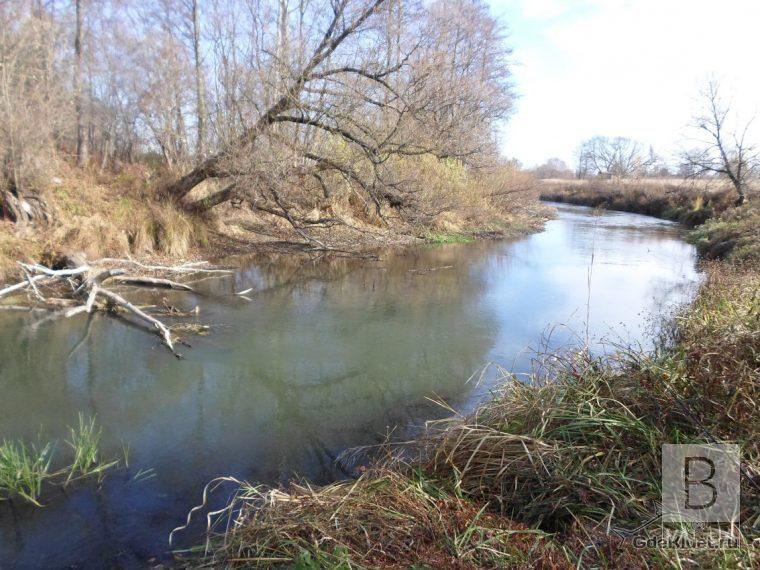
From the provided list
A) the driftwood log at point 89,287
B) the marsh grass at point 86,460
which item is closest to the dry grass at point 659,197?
the driftwood log at point 89,287

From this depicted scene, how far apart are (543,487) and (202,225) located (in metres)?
12.3

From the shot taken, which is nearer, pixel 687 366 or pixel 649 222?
pixel 687 366

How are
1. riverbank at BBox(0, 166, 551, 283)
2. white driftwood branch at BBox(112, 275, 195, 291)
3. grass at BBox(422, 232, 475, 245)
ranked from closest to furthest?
white driftwood branch at BBox(112, 275, 195, 291)
riverbank at BBox(0, 166, 551, 283)
grass at BBox(422, 232, 475, 245)

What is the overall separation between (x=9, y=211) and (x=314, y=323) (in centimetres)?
682

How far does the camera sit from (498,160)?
2400 centimetres

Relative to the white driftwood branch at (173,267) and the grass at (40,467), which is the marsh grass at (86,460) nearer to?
the grass at (40,467)

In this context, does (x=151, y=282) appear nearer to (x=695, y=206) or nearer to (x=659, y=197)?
(x=695, y=206)

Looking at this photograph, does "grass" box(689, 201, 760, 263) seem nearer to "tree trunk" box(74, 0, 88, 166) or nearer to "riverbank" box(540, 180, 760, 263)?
"riverbank" box(540, 180, 760, 263)

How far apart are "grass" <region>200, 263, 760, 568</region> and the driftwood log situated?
410cm

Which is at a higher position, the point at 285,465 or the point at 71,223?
the point at 71,223

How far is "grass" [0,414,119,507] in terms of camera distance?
350 cm

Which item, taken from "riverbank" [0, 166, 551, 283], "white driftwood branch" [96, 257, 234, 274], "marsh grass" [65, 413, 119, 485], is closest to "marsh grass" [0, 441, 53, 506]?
"marsh grass" [65, 413, 119, 485]

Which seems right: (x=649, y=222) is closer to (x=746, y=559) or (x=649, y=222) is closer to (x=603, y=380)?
(x=603, y=380)

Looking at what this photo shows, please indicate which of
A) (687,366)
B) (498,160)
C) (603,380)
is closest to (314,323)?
(603,380)
